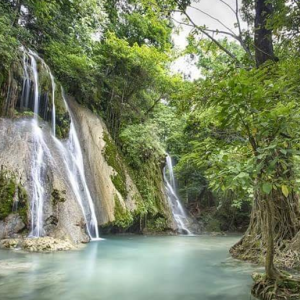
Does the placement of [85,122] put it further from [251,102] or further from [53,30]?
[251,102]

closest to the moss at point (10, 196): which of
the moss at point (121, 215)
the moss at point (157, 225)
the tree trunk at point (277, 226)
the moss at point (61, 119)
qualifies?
the moss at point (121, 215)

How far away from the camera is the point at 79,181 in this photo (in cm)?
979

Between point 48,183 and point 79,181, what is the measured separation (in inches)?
60.9

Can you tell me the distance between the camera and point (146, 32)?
1736 centimetres

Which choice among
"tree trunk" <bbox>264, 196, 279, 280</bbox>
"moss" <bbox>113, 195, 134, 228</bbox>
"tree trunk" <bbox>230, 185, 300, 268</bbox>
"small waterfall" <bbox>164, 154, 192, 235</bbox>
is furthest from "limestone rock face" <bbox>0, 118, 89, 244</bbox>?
"small waterfall" <bbox>164, 154, 192, 235</bbox>

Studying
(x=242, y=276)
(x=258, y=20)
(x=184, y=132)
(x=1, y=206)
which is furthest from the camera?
(x=184, y=132)

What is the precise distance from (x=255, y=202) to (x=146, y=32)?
541 inches

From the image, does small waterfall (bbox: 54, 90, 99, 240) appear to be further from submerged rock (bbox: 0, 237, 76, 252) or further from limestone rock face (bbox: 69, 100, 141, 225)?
submerged rock (bbox: 0, 237, 76, 252)

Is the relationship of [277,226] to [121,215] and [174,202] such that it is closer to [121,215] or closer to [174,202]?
[121,215]

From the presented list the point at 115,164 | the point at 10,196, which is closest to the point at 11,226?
the point at 10,196

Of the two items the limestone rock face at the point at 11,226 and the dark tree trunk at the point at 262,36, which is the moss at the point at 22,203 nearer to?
the limestone rock face at the point at 11,226

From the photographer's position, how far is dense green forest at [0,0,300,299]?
3.33m

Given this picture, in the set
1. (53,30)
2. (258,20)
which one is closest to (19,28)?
(53,30)

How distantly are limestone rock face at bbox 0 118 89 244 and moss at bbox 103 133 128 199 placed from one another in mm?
2233
